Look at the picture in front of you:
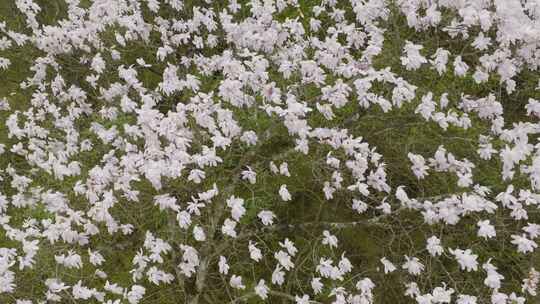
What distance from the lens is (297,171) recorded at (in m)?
5.72

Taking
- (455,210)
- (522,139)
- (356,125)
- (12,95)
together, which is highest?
(12,95)

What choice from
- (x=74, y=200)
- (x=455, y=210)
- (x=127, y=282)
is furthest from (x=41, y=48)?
(x=455, y=210)

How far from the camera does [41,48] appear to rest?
6.97 m

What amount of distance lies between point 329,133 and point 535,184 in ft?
6.08

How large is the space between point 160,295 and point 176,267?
797 mm

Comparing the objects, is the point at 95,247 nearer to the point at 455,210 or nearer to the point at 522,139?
the point at 455,210

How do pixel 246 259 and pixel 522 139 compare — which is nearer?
pixel 522 139

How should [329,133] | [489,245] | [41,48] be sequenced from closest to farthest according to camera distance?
[329,133] < [489,245] < [41,48]

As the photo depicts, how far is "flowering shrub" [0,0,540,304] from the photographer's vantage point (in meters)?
4.79

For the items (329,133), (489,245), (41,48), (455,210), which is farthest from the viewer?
(41,48)

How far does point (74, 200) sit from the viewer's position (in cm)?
560

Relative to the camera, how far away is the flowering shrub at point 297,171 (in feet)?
15.7

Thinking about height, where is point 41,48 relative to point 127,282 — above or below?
above

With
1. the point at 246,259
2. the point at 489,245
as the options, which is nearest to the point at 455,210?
the point at 489,245
